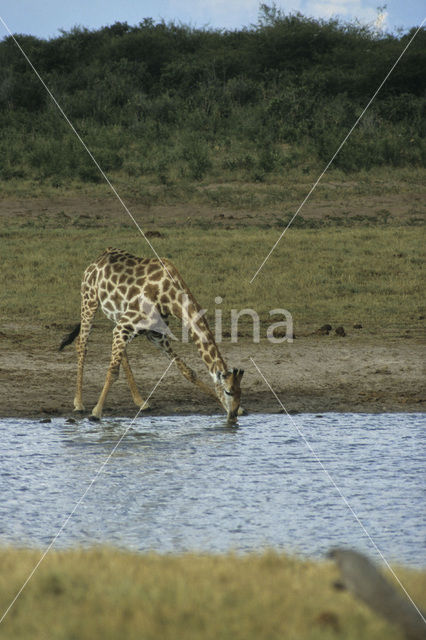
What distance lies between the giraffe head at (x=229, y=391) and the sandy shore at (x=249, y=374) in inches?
36.4

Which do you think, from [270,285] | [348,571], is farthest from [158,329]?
[348,571]

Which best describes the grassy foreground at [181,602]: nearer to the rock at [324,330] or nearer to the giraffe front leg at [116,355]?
the giraffe front leg at [116,355]

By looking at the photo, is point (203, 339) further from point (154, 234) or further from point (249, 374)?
point (154, 234)

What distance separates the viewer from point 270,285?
15.2 meters

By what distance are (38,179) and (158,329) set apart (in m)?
13.1

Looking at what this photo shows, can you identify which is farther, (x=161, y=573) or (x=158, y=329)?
(x=158, y=329)

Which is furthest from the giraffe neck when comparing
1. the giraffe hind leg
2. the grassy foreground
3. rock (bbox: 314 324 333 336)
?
the grassy foreground

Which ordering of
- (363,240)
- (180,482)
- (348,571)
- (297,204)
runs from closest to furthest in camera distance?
(348,571)
(180,482)
(363,240)
(297,204)

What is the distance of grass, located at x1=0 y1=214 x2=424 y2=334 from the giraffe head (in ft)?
14.1

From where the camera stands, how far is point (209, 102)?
1158 inches

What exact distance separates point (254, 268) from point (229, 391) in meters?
7.07

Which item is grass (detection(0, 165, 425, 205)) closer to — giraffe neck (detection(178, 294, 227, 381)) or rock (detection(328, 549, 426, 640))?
giraffe neck (detection(178, 294, 227, 381))

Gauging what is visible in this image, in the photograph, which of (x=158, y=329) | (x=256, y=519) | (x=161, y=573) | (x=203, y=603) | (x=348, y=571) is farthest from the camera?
(x=158, y=329)

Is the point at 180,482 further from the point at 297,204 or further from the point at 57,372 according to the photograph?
the point at 297,204
